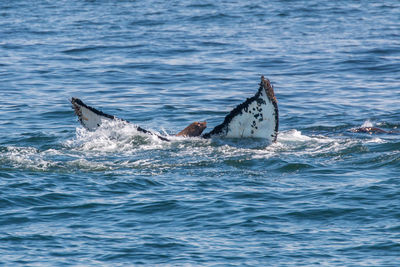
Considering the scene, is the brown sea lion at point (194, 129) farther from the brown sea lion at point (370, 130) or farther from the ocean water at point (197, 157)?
the brown sea lion at point (370, 130)

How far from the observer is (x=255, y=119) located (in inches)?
655

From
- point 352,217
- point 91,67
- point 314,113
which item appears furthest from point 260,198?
point 91,67

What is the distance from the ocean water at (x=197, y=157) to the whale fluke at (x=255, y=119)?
298 millimetres

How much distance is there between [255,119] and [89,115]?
373 centimetres

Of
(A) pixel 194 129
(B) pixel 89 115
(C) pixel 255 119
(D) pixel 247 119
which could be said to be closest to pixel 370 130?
(C) pixel 255 119

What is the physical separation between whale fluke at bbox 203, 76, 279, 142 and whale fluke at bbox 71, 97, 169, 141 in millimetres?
1489

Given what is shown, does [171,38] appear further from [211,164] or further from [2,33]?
[211,164]

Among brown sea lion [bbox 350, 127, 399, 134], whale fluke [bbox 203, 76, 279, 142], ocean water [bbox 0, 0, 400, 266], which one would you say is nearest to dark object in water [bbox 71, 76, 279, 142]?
whale fluke [bbox 203, 76, 279, 142]

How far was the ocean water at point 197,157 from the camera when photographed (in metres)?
11.1

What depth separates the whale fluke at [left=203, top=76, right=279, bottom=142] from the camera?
16297mm

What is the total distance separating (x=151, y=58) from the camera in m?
30.4

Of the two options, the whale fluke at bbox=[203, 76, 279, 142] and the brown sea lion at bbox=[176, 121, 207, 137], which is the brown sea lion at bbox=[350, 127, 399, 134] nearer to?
the whale fluke at bbox=[203, 76, 279, 142]

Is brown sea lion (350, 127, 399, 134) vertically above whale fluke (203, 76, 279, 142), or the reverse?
whale fluke (203, 76, 279, 142)

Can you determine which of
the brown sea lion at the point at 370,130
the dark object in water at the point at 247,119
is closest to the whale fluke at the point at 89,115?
the dark object in water at the point at 247,119
